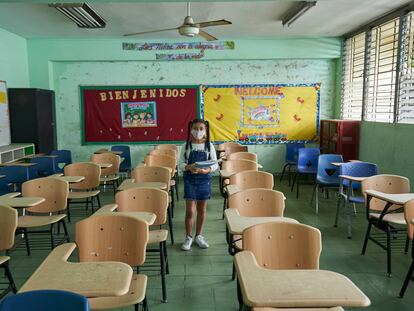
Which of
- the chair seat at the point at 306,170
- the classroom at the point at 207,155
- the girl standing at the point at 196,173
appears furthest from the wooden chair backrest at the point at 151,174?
the chair seat at the point at 306,170

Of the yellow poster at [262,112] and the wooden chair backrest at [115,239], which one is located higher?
the yellow poster at [262,112]

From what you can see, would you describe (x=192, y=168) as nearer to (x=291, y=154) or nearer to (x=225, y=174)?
(x=225, y=174)

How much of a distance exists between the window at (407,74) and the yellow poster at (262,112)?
105 inches

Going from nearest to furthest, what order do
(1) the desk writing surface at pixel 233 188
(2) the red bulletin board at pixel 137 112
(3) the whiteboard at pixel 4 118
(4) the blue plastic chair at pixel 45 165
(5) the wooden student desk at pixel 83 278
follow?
1. (5) the wooden student desk at pixel 83 278
2. (1) the desk writing surface at pixel 233 188
3. (4) the blue plastic chair at pixel 45 165
4. (3) the whiteboard at pixel 4 118
5. (2) the red bulletin board at pixel 137 112

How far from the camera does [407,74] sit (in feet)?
18.3

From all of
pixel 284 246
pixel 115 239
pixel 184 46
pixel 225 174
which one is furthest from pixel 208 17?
pixel 284 246

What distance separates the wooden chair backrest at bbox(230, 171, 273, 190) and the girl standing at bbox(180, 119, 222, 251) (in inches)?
11.0

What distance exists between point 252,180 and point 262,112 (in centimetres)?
458

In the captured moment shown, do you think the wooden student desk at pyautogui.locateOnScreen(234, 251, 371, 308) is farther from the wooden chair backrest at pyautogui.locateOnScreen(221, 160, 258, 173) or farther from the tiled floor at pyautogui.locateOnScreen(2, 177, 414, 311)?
the wooden chair backrest at pyautogui.locateOnScreen(221, 160, 258, 173)

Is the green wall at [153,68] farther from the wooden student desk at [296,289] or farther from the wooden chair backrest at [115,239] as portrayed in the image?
the wooden student desk at [296,289]

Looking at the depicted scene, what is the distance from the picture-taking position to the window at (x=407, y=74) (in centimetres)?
548

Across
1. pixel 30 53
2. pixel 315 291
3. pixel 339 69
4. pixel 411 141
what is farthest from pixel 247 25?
pixel 315 291

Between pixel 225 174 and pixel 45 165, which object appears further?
pixel 45 165

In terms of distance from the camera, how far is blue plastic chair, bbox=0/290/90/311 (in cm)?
135
